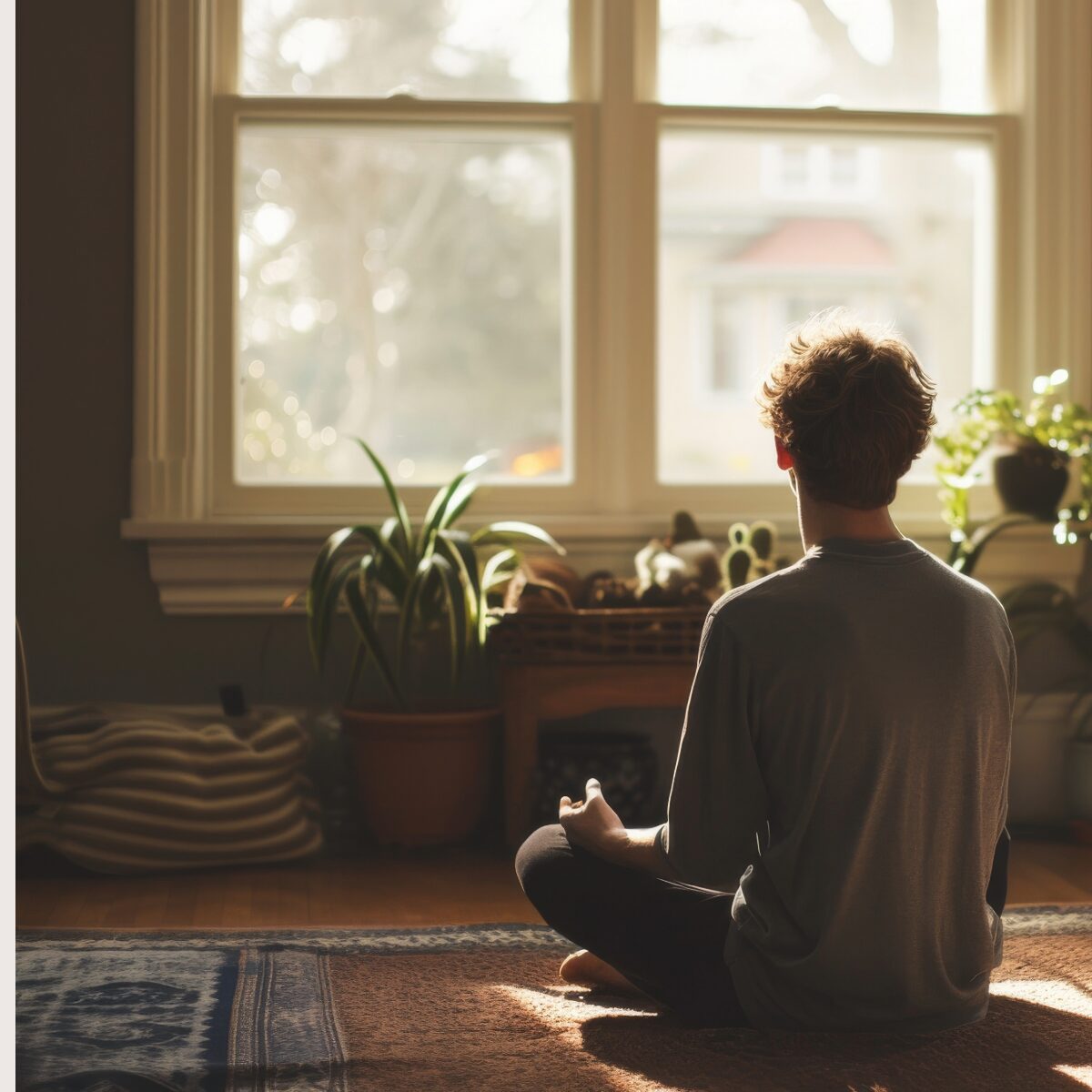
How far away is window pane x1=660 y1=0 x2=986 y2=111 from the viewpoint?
12.0ft

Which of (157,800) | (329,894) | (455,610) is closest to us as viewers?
(329,894)

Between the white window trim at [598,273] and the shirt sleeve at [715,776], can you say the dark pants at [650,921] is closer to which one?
the shirt sleeve at [715,776]

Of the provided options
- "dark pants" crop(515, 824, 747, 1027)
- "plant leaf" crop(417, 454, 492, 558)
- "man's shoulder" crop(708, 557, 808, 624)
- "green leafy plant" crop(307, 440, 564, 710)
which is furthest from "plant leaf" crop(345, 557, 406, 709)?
"man's shoulder" crop(708, 557, 808, 624)

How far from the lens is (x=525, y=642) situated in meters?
3.08

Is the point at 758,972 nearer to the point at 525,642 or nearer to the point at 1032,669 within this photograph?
the point at 525,642

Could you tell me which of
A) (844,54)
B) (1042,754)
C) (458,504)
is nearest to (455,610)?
(458,504)

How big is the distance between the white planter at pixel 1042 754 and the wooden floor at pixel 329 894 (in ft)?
1.07

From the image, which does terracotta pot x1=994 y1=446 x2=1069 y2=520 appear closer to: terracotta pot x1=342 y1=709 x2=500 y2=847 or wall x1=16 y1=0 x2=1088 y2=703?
terracotta pot x1=342 y1=709 x2=500 y2=847

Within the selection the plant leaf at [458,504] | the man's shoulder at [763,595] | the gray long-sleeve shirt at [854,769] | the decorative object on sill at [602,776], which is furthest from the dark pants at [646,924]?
the plant leaf at [458,504]

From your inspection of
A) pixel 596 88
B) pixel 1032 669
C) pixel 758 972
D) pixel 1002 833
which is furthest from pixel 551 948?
pixel 596 88

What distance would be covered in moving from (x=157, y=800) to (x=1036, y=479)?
2209mm

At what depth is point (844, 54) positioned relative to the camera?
3.69 meters

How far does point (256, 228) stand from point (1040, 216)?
6.66ft

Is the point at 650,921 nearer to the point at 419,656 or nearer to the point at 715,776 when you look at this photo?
the point at 715,776
